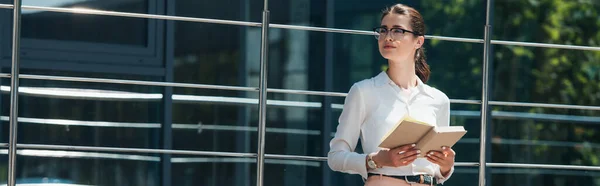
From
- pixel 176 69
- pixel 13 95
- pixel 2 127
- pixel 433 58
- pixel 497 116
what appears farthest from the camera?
pixel 497 116

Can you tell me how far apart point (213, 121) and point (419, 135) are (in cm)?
139

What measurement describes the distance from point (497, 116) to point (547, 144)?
0.81 ft

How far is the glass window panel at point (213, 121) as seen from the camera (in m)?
2.85

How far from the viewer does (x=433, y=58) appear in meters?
3.21

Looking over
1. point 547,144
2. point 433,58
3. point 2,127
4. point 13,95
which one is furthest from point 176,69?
point 547,144

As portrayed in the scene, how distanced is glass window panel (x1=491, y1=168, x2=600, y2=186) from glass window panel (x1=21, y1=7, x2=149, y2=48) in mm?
1314

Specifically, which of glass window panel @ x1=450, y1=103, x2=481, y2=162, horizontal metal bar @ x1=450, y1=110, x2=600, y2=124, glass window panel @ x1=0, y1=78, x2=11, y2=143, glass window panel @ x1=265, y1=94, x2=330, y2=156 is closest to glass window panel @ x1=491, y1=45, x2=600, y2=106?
horizontal metal bar @ x1=450, y1=110, x2=600, y2=124

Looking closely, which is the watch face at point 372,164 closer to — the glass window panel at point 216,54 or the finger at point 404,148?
the finger at point 404,148

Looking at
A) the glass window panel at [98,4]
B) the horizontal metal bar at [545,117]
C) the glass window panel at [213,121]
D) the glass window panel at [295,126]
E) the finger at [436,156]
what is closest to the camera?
the finger at [436,156]

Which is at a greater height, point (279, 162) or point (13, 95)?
point (13, 95)

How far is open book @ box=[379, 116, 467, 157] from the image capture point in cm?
152

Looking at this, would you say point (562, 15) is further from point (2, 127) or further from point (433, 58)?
point (2, 127)

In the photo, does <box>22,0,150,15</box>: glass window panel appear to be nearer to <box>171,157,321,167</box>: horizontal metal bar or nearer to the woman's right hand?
<box>171,157,321,167</box>: horizontal metal bar

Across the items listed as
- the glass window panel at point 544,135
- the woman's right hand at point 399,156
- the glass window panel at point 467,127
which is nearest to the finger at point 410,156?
the woman's right hand at point 399,156
